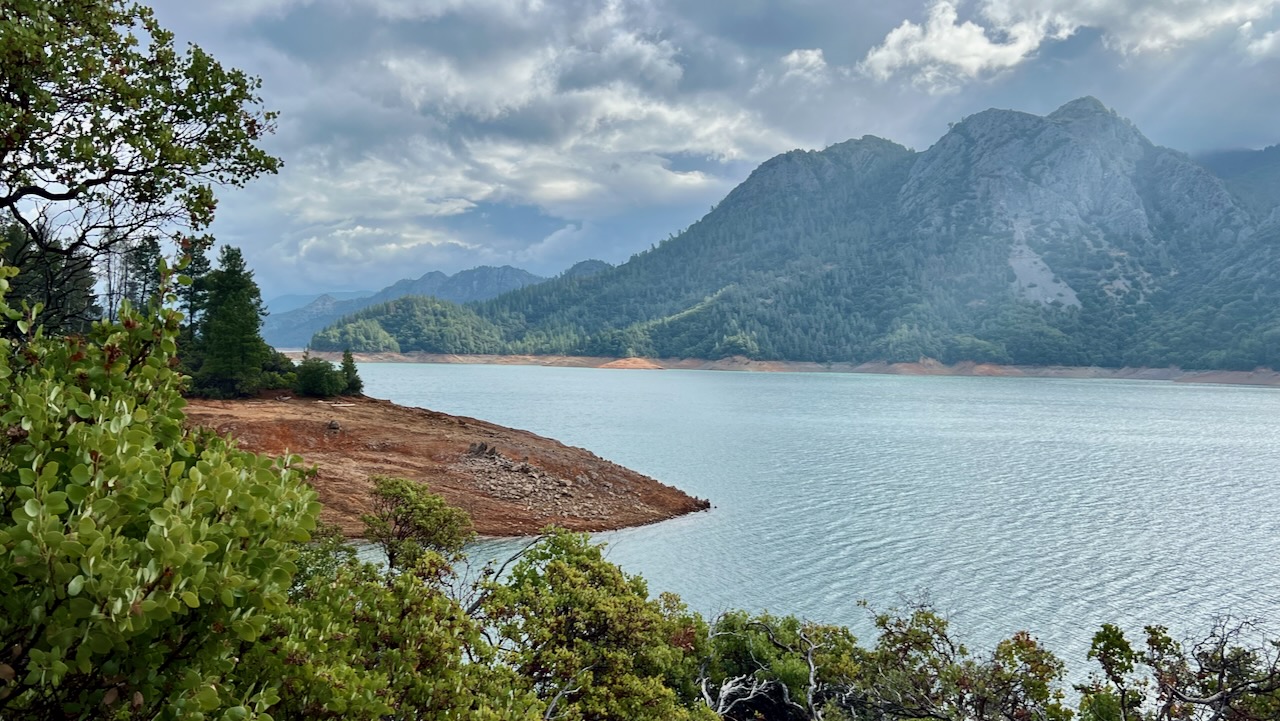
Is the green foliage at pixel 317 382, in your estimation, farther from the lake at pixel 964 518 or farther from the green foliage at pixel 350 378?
the lake at pixel 964 518

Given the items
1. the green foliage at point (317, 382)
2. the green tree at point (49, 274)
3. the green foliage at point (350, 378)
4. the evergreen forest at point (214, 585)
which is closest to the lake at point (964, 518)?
the evergreen forest at point (214, 585)

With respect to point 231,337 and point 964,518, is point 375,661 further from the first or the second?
point 231,337

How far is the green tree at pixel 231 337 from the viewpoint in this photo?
164ft

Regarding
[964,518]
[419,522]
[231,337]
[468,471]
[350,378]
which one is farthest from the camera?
[350,378]

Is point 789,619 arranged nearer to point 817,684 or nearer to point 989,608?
point 817,684

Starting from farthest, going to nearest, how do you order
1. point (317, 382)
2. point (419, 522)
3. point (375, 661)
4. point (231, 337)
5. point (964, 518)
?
point (317, 382) < point (231, 337) < point (964, 518) < point (419, 522) < point (375, 661)

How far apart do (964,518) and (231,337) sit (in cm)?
4958

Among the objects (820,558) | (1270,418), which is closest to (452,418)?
(820,558)

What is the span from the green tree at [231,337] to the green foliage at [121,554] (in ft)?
175

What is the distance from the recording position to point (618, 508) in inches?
1319

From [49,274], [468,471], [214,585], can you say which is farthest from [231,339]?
[214,585]

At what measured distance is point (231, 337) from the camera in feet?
164

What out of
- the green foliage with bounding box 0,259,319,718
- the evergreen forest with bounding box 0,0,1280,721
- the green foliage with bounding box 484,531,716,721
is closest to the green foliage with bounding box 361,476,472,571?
the evergreen forest with bounding box 0,0,1280,721

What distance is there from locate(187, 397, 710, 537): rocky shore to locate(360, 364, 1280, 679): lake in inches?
111
